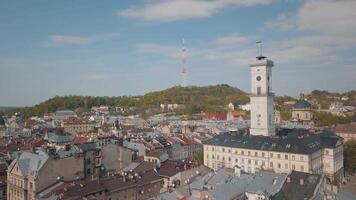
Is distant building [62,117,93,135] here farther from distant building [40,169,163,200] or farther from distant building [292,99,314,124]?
distant building [40,169,163,200]

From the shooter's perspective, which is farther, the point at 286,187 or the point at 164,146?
the point at 164,146

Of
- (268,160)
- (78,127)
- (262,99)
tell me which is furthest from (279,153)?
(78,127)

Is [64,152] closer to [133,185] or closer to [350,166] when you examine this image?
[133,185]

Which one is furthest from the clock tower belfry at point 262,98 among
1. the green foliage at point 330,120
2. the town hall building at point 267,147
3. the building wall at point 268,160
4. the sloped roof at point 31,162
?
the green foliage at point 330,120

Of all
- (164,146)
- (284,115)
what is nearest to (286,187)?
(164,146)

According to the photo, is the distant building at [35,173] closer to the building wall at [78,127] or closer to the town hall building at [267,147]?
the town hall building at [267,147]

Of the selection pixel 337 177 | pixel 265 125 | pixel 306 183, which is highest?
pixel 265 125

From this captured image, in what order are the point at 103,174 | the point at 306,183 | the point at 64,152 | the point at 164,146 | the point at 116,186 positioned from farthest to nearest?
the point at 164,146 < the point at 103,174 < the point at 64,152 < the point at 116,186 < the point at 306,183

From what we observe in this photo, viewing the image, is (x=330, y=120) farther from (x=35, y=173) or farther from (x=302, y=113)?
(x=35, y=173)
